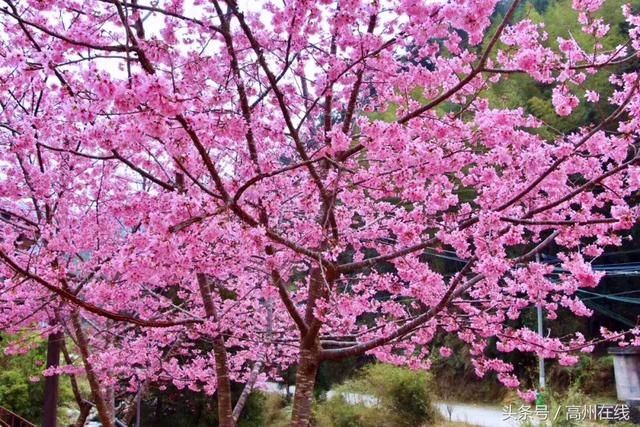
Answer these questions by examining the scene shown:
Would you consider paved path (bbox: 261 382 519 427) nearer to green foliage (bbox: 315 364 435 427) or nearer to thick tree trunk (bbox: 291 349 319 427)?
green foliage (bbox: 315 364 435 427)

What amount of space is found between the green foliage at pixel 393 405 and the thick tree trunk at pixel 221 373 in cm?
740

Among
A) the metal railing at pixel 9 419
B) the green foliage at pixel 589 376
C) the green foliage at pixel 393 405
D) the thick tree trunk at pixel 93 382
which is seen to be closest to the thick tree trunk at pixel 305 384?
the thick tree trunk at pixel 93 382

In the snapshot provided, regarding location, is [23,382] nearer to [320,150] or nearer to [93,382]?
[93,382]

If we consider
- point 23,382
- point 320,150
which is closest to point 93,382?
point 320,150

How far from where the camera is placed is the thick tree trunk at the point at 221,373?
4695mm

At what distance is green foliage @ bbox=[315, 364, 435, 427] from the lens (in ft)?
38.2

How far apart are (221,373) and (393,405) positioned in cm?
775

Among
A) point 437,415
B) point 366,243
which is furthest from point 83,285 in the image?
point 437,415

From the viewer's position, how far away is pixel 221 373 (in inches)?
191

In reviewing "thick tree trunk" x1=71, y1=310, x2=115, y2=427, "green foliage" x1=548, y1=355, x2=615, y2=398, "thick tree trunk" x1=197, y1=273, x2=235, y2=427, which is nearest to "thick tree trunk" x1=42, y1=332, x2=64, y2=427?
"thick tree trunk" x1=71, y1=310, x2=115, y2=427

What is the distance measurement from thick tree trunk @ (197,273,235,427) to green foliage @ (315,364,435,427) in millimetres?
7400

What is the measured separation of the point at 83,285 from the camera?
218 inches

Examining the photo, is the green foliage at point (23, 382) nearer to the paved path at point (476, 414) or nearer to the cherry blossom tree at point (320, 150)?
the cherry blossom tree at point (320, 150)

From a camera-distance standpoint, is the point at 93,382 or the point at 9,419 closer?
the point at 93,382
